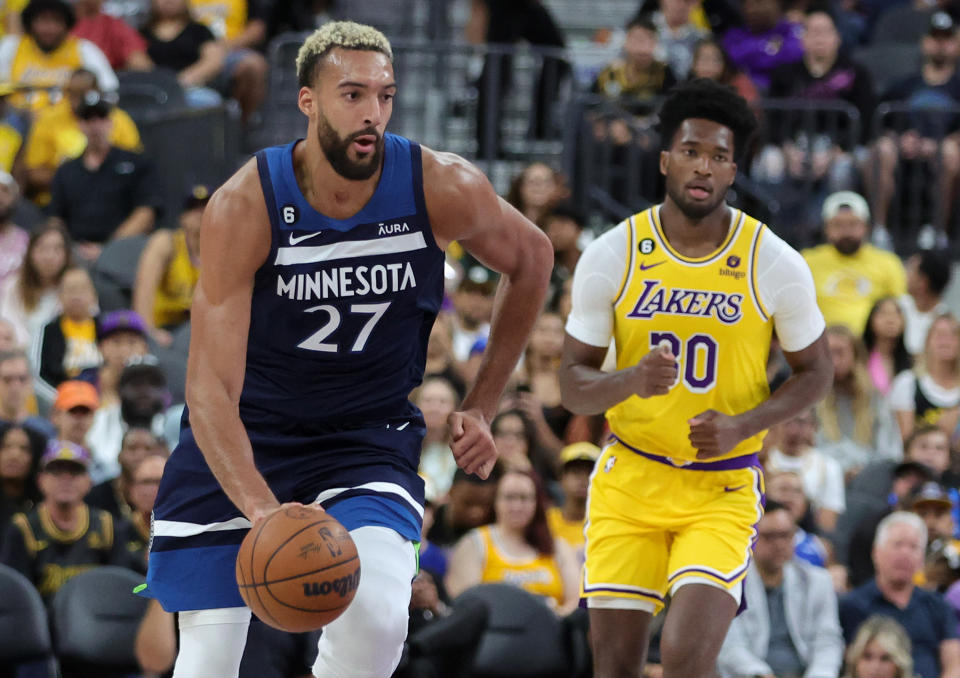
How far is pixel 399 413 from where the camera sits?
17.4 feet

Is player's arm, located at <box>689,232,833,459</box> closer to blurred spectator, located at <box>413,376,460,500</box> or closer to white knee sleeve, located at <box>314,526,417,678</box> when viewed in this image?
white knee sleeve, located at <box>314,526,417,678</box>

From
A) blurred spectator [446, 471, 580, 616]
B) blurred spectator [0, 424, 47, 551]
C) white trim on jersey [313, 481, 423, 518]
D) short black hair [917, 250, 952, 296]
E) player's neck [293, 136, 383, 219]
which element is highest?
player's neck [293, 136, 383, 219]

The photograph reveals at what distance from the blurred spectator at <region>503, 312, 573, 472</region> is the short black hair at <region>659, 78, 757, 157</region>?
12.3 feet

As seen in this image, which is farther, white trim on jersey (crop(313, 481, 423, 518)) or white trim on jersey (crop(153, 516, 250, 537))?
white trim on jersey (crop(153, 516, 250, 537))

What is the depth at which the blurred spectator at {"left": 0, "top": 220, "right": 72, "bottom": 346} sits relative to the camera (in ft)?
35.0

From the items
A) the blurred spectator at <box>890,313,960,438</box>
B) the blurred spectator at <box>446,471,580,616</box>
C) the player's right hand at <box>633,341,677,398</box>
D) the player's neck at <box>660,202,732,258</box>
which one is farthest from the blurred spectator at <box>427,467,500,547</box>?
the player's right hand at <box>633,341,677,398</box>

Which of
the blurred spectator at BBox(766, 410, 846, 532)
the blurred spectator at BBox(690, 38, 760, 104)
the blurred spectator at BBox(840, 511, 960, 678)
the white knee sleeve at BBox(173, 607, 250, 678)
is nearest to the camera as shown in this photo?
the white knee sleeve at BBox(173, 607, 250, 678)

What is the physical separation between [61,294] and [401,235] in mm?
6086

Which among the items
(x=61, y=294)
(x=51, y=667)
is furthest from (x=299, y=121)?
(x=51, y=667)

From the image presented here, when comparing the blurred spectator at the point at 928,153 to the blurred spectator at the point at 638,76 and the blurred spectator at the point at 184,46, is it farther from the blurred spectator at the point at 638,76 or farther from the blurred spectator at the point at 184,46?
the blurred spectator at the point at 184,46

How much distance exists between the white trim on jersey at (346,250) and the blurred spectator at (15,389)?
5.03 metres

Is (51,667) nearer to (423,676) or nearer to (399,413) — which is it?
(423,676)

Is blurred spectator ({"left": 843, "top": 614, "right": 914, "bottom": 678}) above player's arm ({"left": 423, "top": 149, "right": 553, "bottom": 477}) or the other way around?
the other way around

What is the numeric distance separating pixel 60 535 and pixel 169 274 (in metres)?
3.14
